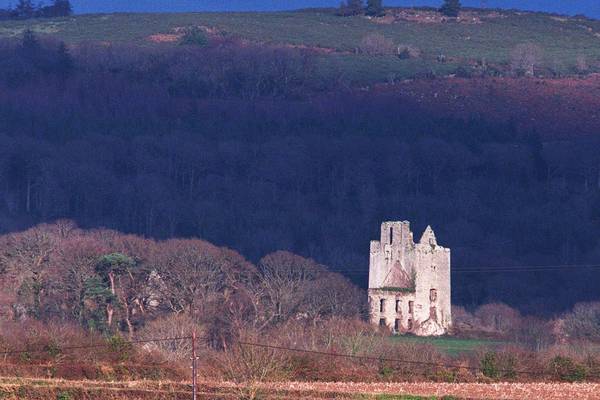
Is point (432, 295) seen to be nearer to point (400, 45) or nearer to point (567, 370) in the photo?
point (567, 370)

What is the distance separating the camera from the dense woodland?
128 meters

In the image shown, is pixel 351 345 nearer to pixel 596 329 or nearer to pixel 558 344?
pixel 558 344

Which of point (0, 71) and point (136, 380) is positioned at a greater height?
point (0, 71)

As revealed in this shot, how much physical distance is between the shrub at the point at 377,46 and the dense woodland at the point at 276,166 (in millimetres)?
6147

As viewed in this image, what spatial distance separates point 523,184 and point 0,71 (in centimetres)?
4448

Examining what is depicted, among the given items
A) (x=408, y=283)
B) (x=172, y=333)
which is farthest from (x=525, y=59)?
(x=172, y=333)

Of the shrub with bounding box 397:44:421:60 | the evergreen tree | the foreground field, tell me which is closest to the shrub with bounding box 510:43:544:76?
the shrub with bounding box 397:44:421:60

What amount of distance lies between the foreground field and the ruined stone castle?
2617cm

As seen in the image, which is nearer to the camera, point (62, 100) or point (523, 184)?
point (523, 184)

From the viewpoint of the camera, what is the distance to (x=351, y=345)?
81312mm

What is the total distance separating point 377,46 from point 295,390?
4787 inches

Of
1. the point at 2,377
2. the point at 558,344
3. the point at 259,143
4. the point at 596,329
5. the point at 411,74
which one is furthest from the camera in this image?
the point at 411,74

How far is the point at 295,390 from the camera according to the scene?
68375 mm

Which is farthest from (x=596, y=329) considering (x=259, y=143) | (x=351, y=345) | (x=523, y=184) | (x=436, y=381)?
(x=259, y=143)
